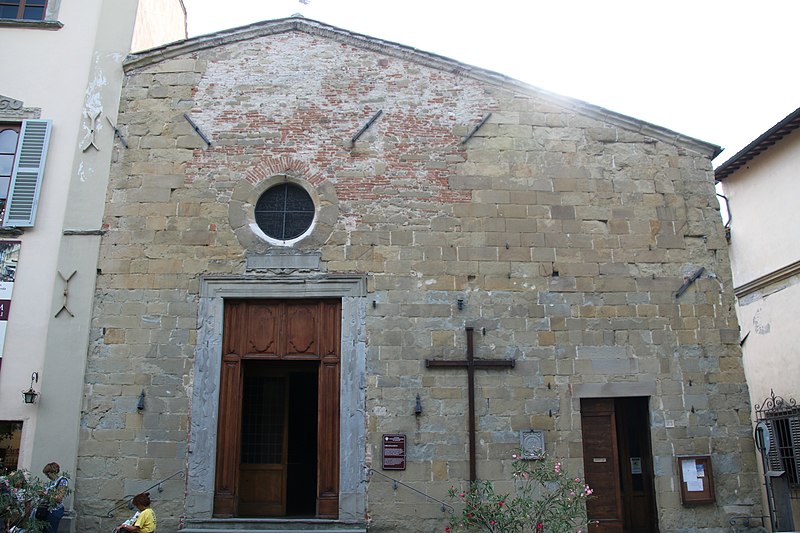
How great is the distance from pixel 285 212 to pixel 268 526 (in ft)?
14.0

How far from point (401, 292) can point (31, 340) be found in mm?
5123

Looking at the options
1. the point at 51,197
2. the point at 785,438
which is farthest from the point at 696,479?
the point at 51,197

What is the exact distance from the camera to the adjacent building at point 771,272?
14562 millimetres

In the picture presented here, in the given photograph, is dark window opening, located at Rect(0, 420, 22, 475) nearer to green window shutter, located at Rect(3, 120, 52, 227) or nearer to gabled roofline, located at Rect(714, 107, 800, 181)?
green window shutter, located at Rect(3, 120, 52, 227)

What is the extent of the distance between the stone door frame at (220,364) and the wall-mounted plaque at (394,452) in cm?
29

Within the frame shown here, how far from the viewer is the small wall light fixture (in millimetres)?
9008

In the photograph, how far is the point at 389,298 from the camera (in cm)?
955

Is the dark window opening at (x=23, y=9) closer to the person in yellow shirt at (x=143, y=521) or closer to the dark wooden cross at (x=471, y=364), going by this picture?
the person in yellow shirt at (x=143, y=521)

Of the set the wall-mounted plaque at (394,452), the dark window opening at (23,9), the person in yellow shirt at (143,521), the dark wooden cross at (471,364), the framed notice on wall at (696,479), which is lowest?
the person in yellow shirt at (143,521)

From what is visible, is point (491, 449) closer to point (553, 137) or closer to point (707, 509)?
point (707, 509)

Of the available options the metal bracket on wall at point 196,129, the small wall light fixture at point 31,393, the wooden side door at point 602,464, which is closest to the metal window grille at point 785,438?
the wooden side door at point 602,464

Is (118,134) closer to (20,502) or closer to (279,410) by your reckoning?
(279,410)

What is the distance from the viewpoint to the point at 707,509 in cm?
916

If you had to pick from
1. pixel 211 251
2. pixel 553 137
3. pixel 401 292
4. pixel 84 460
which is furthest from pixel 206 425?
pixel 553 137
